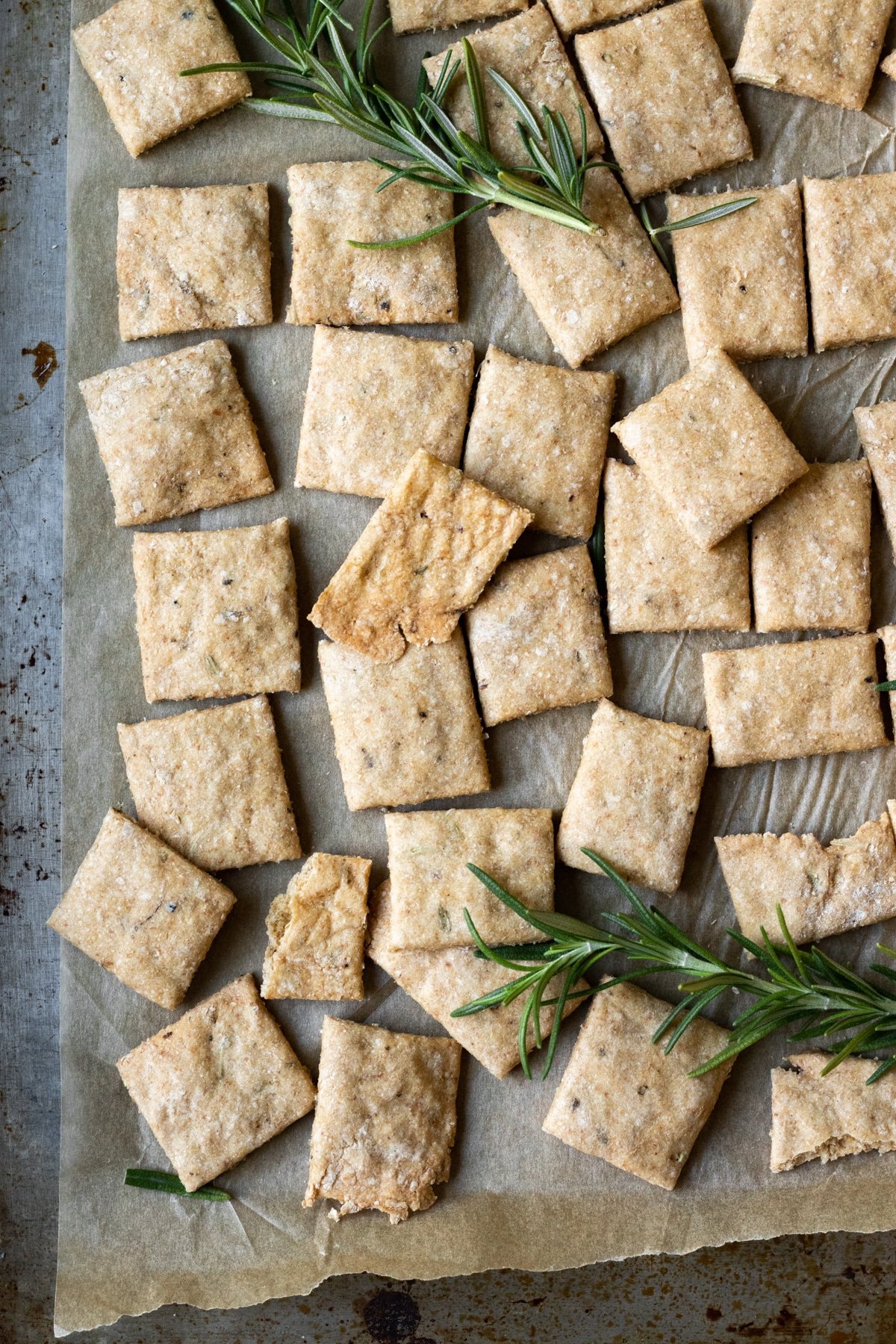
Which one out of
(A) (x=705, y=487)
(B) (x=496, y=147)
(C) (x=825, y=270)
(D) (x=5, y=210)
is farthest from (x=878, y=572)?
(D) (x=5, y=210)

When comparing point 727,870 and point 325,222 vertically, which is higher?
point 325,222

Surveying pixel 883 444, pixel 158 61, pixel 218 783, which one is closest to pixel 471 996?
pixel 218 783

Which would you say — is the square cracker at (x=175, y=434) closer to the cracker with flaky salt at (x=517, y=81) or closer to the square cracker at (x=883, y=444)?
the cracker with flaky salt at (x=517, y=81)

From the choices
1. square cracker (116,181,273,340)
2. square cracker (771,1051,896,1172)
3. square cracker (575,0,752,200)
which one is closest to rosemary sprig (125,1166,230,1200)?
square cracker (771,1051,896,1172)

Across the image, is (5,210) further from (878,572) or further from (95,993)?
(878,572)

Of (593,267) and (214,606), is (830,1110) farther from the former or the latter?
(593,267)

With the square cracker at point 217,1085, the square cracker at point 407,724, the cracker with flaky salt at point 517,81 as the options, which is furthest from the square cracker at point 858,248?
the square cracker at point 217,1085
